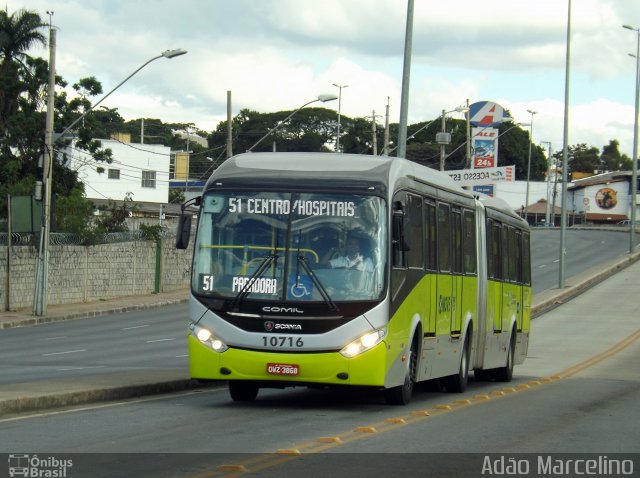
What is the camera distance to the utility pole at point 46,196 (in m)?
38.2

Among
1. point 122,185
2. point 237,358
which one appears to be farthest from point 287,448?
point 122,185

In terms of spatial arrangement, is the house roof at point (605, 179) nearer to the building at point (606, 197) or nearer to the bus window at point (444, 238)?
the building at point (606, 197)

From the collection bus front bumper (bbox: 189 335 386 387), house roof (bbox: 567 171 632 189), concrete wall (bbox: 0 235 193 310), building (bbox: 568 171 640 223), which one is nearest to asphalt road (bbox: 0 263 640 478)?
bus front bumper (bbox: 189 335 386 387)

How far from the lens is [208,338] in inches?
558

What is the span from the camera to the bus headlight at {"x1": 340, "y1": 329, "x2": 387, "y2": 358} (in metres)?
13.9

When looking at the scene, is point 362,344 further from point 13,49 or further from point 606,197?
point 606,197

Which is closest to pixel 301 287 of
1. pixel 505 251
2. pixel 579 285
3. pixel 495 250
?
pixel 495 250

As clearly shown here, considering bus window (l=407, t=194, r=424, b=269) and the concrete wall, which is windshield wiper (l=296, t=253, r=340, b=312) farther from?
the concrete wall

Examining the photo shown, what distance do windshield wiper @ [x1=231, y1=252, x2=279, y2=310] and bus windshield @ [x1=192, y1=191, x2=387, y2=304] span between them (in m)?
0.01

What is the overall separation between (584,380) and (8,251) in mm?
24305

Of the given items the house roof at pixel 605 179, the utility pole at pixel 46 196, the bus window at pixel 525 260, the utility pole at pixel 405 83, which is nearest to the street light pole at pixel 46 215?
the utility pole at pixel 46 196

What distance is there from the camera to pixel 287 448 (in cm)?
1066
